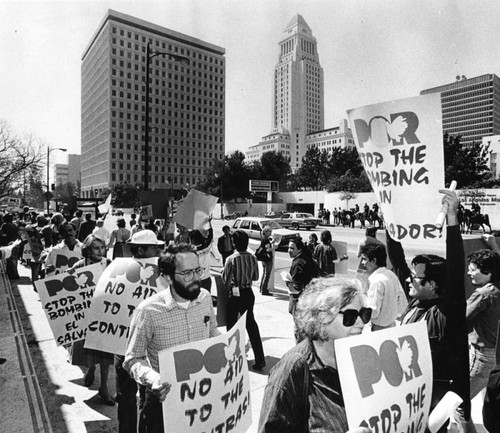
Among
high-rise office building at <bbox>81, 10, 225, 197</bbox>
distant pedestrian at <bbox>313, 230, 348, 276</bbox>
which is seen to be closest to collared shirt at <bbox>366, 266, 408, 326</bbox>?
distant pedestrian at <bbox>313, 230, 348, 276</bbox>

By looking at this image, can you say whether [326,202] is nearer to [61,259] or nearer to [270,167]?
[270,167]

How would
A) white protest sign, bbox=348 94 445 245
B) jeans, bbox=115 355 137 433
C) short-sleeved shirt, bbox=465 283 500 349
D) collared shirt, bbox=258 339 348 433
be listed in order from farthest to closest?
short-sleeved shirt, bbox=465 283 500 349 < jeans, bbox=115 355 137 433 < white protest sign, bbox=348 94 445 245 < collared shirt, bbox=258 339 348 433

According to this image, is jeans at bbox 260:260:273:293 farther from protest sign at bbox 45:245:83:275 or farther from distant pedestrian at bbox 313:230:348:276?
protest sign at bbox 45:245:83:275

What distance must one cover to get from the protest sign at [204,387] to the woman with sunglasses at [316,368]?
816 mm

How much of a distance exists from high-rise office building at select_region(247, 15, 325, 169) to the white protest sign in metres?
168

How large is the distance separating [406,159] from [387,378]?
1.91 meters

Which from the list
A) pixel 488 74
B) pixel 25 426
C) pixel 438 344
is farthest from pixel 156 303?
pixel 488 74

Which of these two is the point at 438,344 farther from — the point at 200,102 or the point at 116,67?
the point at 200,102

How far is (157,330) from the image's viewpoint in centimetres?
275

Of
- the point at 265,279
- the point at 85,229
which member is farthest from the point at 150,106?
the point at 265,279

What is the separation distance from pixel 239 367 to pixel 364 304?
1145mm

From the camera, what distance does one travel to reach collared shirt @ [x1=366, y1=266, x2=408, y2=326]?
4098 mm

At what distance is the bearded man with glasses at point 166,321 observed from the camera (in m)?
2.66

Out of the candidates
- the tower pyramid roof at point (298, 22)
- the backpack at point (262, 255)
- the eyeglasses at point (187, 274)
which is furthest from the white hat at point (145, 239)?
the tower pyramid roof at point (298, 22)
